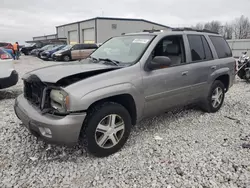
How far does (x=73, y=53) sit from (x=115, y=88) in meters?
16.9

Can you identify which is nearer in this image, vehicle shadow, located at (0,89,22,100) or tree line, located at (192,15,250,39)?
vehicle shadow, located at (0,89,22,100)

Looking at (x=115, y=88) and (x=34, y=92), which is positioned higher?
(x=115, y=88)

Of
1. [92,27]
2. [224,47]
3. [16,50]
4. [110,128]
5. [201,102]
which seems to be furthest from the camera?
[92,27]

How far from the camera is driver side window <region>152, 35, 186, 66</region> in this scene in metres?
3.74

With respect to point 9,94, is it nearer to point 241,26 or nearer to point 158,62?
point 158,62

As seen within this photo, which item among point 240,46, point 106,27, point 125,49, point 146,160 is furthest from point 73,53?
point 106,27

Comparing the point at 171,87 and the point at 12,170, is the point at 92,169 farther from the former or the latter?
the point at 171,87

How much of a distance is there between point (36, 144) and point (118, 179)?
152cm

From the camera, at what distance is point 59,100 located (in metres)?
2.74

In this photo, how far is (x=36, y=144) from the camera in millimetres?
3434

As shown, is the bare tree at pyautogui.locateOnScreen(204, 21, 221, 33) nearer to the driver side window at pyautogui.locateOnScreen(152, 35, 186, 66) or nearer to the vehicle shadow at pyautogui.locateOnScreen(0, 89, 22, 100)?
the vehicle shadow at pyautogui.locateOnScreen(0, 89, 22, 100)

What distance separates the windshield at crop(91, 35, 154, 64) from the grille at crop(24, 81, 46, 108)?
1265 mm

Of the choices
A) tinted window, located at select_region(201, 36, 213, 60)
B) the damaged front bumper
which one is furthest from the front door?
the damaged front bumper

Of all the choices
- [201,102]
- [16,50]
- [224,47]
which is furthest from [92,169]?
[16,50]
